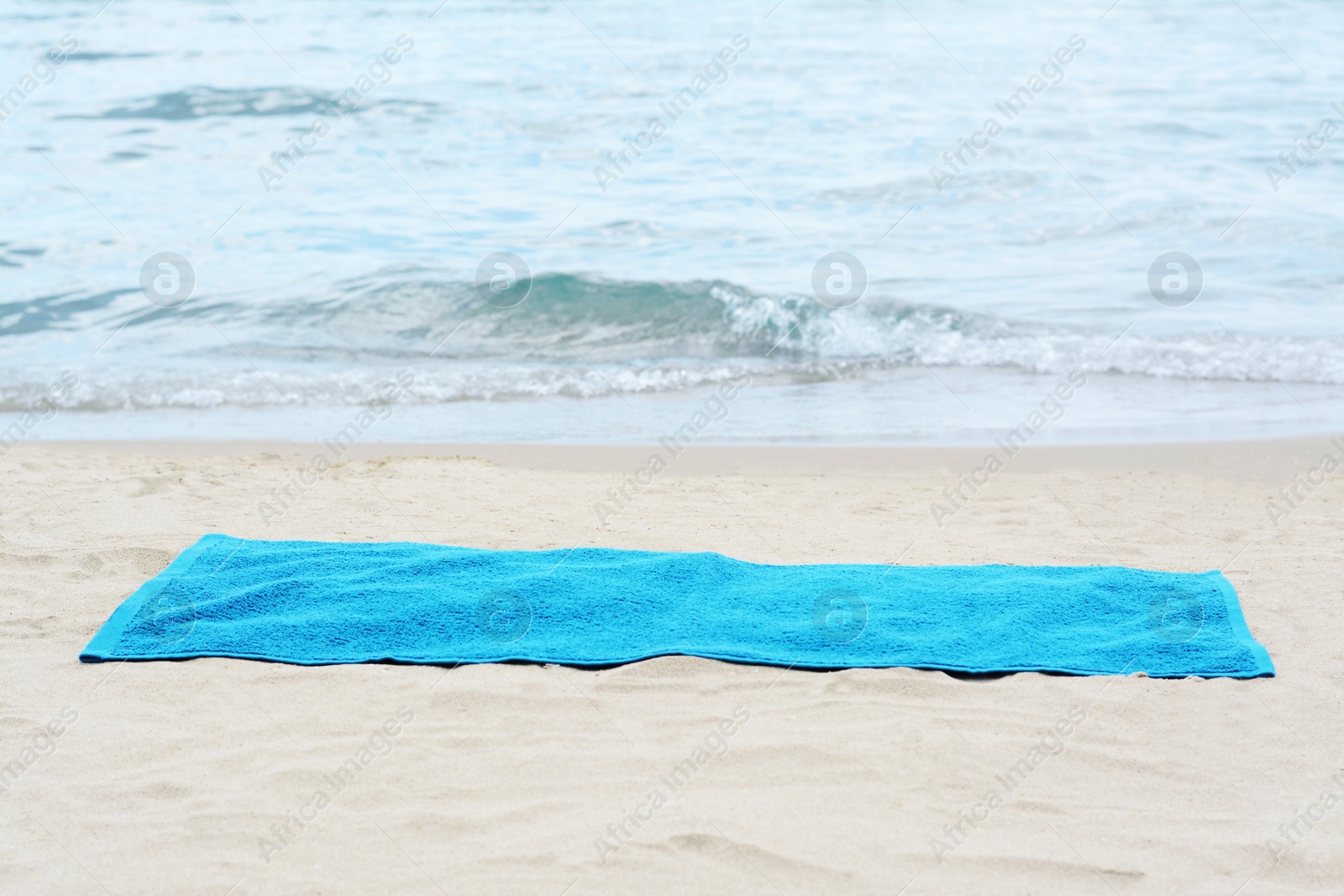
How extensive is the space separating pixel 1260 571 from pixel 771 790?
97.6 inches

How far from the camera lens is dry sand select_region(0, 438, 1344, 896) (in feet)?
8.05

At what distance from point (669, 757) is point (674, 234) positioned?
8274 millimetres

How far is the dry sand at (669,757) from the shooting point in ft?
8.05

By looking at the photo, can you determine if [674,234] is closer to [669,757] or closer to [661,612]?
[661,612]

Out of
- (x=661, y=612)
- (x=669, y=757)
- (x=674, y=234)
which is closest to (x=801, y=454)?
(x=661, y=612)

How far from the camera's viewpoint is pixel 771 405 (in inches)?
276

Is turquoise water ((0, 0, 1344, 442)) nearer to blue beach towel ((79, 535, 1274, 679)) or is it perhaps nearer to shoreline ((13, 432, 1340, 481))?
shoreline ((13, 432, 1340, 481))

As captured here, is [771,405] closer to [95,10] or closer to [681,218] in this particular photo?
[681,218]

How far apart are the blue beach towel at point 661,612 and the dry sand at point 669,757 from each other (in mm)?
99

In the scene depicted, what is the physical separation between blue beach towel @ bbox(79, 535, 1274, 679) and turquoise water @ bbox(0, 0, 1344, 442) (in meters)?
2.28

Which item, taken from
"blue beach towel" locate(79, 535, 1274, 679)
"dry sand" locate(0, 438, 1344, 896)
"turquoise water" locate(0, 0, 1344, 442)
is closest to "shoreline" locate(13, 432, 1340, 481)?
"turquoise water" locate(0, 0, 1344, 442)

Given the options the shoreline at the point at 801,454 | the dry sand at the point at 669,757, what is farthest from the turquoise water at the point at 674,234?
the dry sand at the point at 669,757

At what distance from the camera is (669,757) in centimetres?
290

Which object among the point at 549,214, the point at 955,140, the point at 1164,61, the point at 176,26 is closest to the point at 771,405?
the point at 549,214
